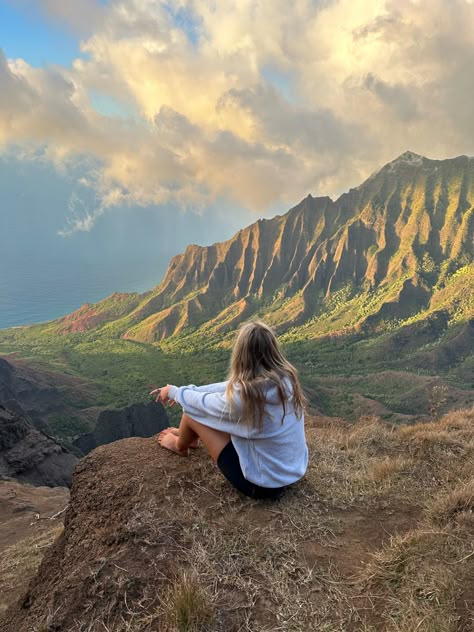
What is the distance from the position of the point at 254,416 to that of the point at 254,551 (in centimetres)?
105

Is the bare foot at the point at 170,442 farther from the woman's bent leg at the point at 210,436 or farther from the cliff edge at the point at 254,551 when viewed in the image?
the woman's bent leg at the point at 210,436

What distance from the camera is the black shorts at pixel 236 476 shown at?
11.8ft

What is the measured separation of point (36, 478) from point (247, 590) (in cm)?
Answer: 2087

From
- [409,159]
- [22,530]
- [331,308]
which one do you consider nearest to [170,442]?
[22,530]

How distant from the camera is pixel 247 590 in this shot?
8.98 ft

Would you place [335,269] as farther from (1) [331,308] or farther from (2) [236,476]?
(2) [236,476]

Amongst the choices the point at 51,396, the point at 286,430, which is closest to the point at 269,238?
the point at 51,396

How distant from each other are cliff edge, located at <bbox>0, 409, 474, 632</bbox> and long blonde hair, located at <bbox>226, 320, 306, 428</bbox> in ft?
3.34

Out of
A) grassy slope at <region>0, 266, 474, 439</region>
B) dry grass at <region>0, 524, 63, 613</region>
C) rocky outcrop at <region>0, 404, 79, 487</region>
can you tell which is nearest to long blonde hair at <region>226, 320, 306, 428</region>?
dry grass at <region>0, 524, 63, 613</region>

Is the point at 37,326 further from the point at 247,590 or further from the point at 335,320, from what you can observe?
the point at 247,590

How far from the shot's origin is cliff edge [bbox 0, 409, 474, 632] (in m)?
2.47

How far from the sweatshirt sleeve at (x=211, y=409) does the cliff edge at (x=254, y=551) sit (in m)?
0.82

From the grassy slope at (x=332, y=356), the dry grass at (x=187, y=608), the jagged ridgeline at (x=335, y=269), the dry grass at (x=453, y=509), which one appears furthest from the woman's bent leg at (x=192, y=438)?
the jagged ridgeline at (x=335, y=269)

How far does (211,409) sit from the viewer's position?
3486mm
